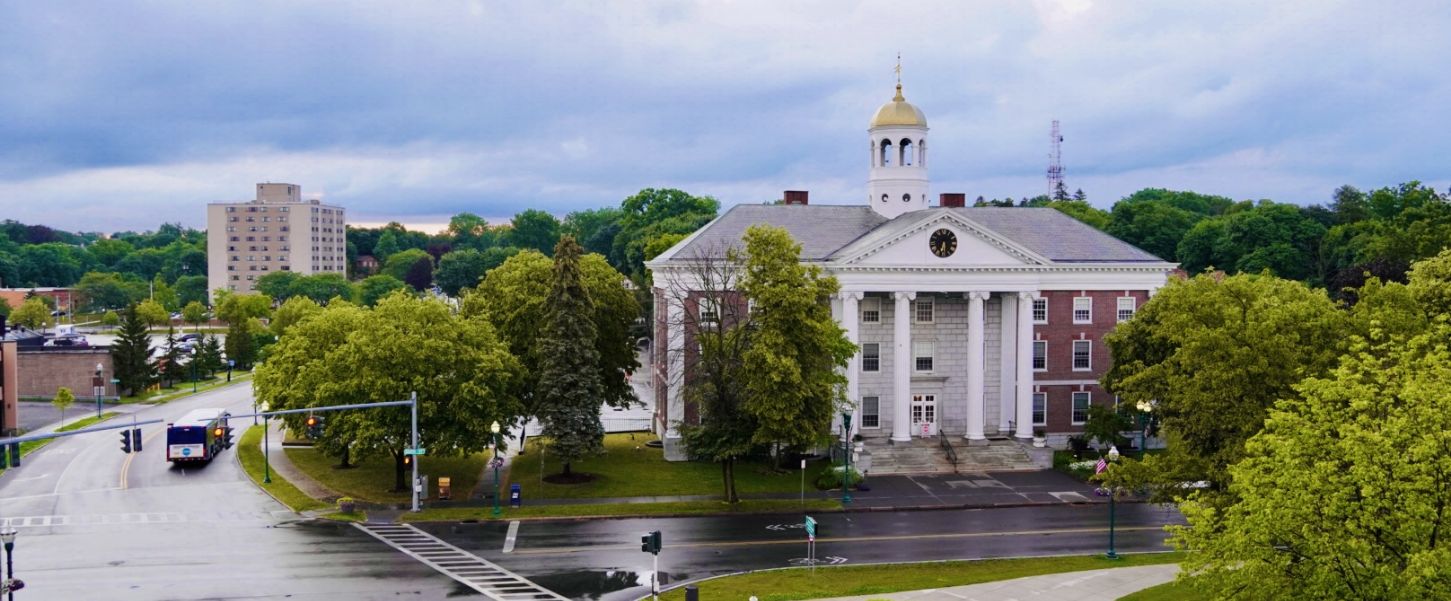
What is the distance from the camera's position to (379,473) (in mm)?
57844

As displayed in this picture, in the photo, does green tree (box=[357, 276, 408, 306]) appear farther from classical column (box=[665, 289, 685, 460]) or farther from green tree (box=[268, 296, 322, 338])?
→ classical column (box=[665, 289, 685, 460])

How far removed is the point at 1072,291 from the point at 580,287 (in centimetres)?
2725

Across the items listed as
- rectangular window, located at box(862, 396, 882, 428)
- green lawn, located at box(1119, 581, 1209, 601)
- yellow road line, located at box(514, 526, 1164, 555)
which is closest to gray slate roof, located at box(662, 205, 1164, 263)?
rectangular window, located at box(862, 396, 882, 428)

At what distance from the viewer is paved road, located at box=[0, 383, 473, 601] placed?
3706cm

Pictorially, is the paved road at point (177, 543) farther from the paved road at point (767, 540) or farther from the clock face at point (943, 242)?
the clock face at point (943, 242)

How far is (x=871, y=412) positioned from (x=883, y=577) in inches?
947

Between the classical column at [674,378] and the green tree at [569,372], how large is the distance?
514 centimetres

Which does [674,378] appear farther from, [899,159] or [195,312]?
[195,312]

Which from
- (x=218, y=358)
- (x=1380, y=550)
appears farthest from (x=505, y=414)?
(x=218, y=358)

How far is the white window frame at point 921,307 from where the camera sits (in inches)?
2493

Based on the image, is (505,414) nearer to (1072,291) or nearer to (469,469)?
(469,469)

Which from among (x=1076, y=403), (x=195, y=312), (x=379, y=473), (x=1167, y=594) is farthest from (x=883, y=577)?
(x=195, y=312)

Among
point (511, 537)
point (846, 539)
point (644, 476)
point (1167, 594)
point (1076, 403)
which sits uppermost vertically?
point (1076, 403)

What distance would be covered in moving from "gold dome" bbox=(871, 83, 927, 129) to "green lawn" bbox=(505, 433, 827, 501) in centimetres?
2001
